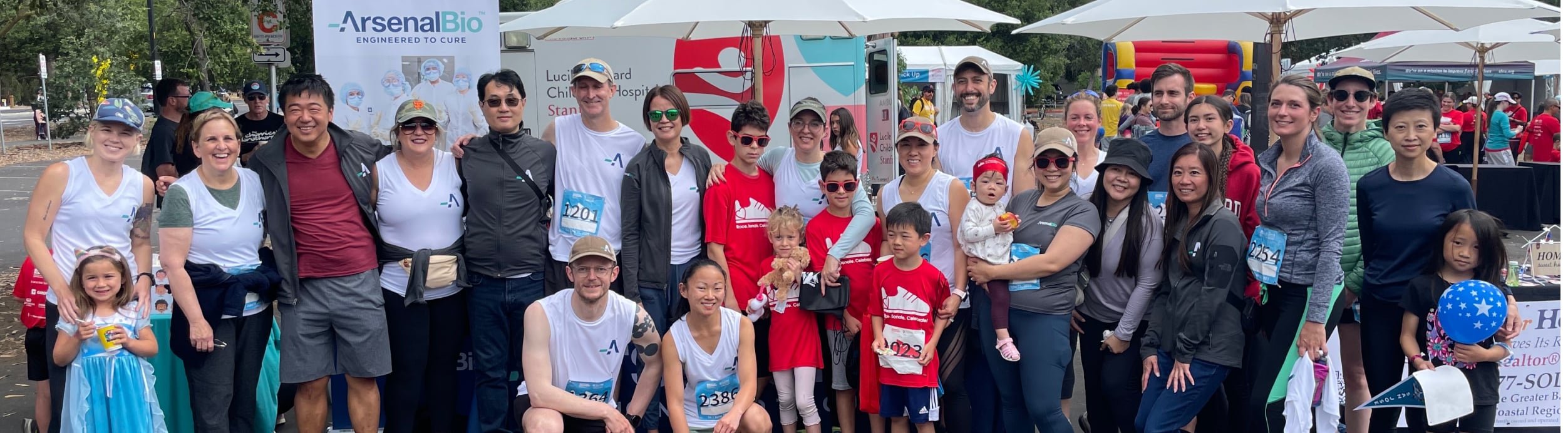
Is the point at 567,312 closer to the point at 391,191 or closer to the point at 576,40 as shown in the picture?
the point at 391,191

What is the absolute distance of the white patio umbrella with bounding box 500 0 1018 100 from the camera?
4664 millimetres

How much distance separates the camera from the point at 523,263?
458 centimetres

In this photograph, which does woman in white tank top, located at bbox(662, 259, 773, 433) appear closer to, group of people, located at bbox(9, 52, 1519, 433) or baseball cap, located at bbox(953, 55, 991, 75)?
group of people, located at bbox(9, 52, 1519, 433)

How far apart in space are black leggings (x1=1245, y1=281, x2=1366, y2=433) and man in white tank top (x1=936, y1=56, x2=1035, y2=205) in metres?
1.13

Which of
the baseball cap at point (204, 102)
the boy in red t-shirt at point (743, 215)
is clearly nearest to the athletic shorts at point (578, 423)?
the boy in red t-shirt at point (743, 215)

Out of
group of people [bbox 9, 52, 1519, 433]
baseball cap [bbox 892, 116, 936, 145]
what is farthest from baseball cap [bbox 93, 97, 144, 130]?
baseball cap [bbox 892, 116, 936, 145]

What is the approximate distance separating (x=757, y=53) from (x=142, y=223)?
293 centimetres

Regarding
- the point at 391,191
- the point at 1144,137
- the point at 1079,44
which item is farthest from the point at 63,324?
the point at 1079,44

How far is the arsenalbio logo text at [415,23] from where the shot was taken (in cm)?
540

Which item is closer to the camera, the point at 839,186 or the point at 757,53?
the point at 839,186

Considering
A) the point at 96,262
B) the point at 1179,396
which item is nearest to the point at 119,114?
the point at 96,262

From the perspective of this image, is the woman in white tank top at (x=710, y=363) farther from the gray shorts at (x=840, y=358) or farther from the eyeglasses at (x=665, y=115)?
the eyeglasses at (x=665, y=115)

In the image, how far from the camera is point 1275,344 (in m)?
4.09

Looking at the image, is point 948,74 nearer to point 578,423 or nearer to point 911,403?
point 911,403
